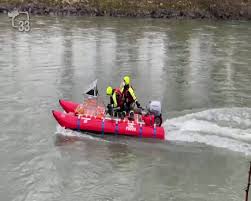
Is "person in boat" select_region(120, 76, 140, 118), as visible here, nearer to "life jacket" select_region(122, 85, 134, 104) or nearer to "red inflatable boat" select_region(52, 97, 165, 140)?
"life jacket" select_region(122, 85, 134, 104)

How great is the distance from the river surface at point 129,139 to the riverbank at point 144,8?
42.0 feet

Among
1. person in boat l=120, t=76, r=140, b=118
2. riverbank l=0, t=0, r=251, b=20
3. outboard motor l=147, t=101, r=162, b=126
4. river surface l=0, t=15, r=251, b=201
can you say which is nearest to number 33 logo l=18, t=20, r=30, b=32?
river surface l=0, t=15, r=251, b=201

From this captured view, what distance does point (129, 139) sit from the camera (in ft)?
54.9

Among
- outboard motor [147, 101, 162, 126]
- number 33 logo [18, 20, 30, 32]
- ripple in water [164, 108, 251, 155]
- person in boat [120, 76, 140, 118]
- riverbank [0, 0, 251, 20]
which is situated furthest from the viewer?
riverbank [0, 0, 251, 20]

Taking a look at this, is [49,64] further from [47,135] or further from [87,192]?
[87,192]

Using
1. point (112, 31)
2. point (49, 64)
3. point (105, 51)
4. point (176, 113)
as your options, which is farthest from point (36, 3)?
point (176, 113)

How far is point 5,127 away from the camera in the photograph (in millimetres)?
17484

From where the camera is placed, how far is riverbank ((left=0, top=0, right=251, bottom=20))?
50.4m

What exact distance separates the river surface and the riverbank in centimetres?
1280

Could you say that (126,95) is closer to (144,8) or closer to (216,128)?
(216,128)

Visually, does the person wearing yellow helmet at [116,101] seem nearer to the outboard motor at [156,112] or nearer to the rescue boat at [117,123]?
the rescue boat at [117,123]

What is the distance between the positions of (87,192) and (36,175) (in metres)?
1.91

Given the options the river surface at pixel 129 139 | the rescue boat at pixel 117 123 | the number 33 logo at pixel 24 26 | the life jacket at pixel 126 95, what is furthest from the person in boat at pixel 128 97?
the number 33 logo at pixel 24 26

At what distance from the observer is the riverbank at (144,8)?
50.4 meters
